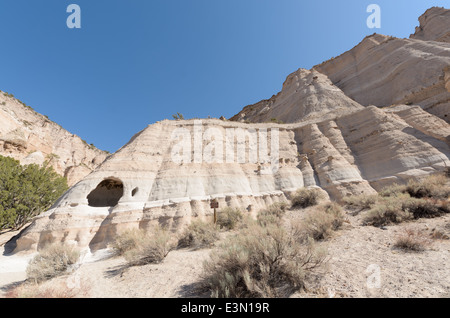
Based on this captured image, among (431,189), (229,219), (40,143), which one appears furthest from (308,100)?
(40,143)

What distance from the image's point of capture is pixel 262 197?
14195 mm

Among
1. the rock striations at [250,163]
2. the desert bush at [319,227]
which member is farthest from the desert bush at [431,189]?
the desert bush at [319,227]

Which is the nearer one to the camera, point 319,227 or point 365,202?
point 319,227

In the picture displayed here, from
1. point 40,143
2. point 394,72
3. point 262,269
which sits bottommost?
point 262,269

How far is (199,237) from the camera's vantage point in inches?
290

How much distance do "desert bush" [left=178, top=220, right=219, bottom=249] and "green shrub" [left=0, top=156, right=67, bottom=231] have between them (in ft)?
42.6

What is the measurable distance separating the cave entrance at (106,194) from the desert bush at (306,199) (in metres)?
13.9

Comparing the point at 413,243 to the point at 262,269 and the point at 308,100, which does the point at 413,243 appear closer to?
the point at 262,269

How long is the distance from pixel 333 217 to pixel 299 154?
12.3 meters

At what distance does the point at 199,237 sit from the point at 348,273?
531cm

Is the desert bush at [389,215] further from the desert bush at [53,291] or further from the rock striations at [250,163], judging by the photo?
the desert bush at [53,291]

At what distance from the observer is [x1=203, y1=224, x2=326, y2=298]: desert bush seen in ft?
10.1
